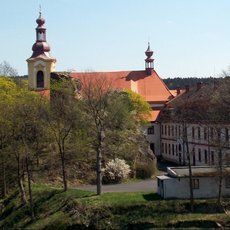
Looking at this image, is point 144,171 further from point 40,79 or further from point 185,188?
point 40,79

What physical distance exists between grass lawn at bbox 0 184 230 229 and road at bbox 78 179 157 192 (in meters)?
3.57

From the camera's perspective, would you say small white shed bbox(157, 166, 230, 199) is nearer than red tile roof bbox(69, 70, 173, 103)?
Yes

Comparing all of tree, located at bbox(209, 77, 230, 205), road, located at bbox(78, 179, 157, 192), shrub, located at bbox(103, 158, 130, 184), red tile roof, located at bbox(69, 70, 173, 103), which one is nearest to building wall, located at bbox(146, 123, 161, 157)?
red tile roof, located at bbox(69, 70, 173, 103)

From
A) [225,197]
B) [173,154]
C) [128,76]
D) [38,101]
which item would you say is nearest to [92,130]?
[38,101]

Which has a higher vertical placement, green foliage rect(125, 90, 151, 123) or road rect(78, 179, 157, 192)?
green foliage rect(125, 90, 151, 123)

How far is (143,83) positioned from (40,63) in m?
17.0

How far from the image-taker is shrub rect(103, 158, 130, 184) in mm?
46469

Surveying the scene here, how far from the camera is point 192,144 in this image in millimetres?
58969

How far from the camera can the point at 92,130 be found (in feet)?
143

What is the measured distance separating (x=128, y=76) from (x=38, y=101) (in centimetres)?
3943

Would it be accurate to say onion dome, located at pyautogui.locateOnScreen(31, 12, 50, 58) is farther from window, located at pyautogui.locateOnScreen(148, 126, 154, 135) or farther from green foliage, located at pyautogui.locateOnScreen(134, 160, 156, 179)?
green foliage, located at pyautogui.locateOnScreen(134, 160, 156, 179)

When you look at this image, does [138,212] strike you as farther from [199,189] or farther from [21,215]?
[21,215]

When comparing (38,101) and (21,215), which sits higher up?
(38,101)

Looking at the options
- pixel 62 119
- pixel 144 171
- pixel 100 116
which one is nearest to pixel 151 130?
pixel 144 171
